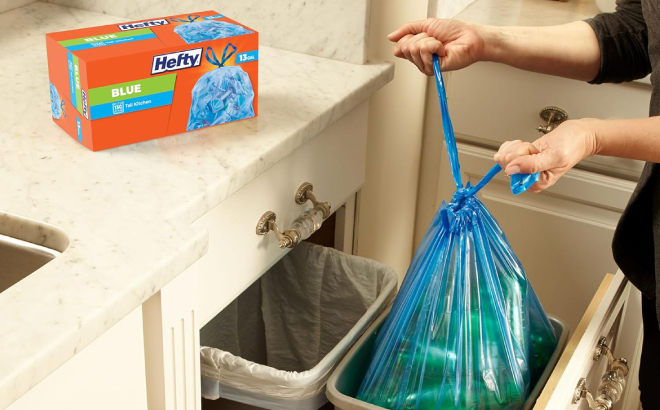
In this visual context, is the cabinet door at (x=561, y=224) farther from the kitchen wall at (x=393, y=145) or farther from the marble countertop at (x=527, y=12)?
the marble countertop at (x=527, y=12)

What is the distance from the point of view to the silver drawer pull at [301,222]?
38.8 inches

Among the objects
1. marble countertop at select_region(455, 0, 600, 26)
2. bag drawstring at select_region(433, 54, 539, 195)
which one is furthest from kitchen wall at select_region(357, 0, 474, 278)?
bag drawstring at select_region(433, 54, 539, 195)

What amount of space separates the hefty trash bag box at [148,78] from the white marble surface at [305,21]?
0.80ft

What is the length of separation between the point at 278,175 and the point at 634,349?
2.33 feet

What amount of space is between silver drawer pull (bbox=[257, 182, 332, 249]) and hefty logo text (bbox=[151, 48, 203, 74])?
0.70 feet

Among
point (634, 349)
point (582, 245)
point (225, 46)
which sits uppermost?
point (225, 46)

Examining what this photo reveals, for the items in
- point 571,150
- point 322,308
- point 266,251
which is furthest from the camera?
point 322,308

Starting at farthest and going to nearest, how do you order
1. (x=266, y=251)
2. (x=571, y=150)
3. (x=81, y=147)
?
(x=266, y=251)
(x=81, y=147)
(x=571, y=150)

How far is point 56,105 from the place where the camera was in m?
0.94

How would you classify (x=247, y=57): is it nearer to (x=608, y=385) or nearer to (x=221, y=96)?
(x=221, y=96)

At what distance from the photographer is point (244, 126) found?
38.7 inches

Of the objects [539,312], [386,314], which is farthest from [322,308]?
[539,312]

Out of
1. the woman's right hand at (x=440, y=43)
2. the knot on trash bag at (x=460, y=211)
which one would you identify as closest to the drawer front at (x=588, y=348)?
the knot on trash bag at (x=460, y=211)

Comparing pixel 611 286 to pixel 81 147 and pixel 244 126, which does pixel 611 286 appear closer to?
pixel 244 126
